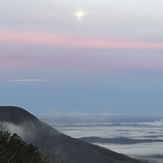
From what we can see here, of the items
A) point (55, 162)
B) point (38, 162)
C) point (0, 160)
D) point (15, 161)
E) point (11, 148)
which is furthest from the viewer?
point (55, 162)

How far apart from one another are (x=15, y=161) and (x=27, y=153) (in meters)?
19.0

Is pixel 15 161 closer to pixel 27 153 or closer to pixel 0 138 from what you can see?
pixel 0 138

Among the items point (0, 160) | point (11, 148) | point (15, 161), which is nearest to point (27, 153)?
point (11, 148)

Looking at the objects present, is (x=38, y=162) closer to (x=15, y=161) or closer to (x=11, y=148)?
(x=11, y=148)

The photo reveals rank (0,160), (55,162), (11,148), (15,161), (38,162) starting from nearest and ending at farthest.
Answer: (0,160), (15,161), (11,148), (38,162), (55,162)

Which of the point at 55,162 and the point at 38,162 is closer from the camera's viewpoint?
the point at 38,162

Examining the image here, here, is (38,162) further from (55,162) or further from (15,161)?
(55,162)

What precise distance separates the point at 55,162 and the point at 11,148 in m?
64.7

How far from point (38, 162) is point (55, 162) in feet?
175

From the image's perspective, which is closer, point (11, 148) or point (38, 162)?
point (11, 148)

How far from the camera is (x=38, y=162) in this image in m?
79.9

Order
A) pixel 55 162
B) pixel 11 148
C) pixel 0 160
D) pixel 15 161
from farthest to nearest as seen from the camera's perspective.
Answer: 1. pixel 55 162
2. pixel 11 148
3. pixel 15 161
4. pixel 0 160

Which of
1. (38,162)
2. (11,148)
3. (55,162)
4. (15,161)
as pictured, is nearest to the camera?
(15,161)

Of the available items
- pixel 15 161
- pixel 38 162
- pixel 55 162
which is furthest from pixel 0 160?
pixel 55 162
